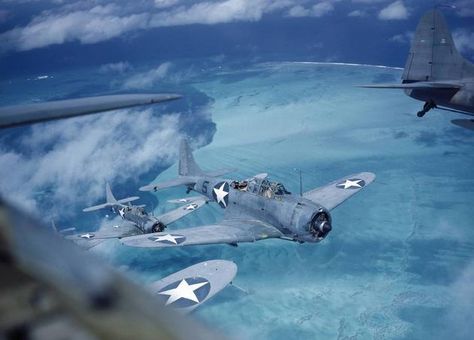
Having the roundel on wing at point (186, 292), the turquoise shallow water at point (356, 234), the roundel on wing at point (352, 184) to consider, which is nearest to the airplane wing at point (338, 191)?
the roundel on wing at point (352, 184)

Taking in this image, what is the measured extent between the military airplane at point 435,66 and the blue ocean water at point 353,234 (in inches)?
135

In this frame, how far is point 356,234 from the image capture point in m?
20.9

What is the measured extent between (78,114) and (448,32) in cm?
1527

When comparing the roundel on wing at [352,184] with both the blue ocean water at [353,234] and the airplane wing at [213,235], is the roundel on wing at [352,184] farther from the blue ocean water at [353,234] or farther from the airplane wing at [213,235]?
the airplane wing at [213,235]

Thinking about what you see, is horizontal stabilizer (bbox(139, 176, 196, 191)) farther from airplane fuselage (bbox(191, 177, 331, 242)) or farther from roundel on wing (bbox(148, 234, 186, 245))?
roundel on wing (bbox(148, 234, 186, 245))

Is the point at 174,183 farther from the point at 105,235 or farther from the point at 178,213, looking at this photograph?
the point at 105,235

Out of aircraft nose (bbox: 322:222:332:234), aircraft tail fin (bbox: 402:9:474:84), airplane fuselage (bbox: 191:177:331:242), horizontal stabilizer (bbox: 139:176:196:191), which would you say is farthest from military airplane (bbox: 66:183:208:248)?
aircraft tail fin (bbox: 402:9:474:84)

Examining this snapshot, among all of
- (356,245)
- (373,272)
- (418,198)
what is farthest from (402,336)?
(418,198)

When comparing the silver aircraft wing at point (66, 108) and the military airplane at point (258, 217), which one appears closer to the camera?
the silver aircraft wing at point (66, 108)

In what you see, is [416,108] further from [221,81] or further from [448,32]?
[221,81]

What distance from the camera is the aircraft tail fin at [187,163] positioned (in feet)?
52.6

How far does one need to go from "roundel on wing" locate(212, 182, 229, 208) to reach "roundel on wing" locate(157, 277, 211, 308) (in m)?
3.44

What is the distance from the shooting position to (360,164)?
27.1m

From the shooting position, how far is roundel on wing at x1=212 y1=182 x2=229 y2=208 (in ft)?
40.8
